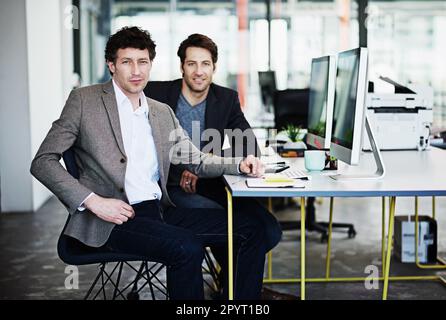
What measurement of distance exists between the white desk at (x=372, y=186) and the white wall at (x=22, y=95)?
10.3 ft

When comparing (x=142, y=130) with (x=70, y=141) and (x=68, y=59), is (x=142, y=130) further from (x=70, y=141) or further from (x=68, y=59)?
(x=68, y=59)

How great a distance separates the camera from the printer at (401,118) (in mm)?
4039

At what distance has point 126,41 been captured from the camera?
9.42 feet

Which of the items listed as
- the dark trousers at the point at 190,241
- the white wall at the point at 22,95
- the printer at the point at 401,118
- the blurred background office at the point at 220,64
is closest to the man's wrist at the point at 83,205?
the dark trousers at the point at 190,241

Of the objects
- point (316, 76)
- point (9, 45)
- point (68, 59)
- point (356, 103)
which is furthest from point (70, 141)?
point (68, 59)

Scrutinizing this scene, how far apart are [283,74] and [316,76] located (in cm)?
627

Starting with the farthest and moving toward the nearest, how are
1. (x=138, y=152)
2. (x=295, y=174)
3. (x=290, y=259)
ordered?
(x=290, y=259) → (x=295, y=174) → (x=138, y=152)

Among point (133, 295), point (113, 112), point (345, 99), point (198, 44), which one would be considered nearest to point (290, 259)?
point (133, 295)

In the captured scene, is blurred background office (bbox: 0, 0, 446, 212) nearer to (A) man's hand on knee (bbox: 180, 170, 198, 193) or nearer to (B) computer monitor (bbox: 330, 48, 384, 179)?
(A) man's hand on knee (bbox: 180, 170, 198, 193)

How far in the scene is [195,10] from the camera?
33.2 ft

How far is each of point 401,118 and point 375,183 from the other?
1323 mm

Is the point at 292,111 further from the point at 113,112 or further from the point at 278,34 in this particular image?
the point at 278,34

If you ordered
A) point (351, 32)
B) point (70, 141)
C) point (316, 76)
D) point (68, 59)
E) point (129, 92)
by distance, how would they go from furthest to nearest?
1. point (351, 32)
2. point (68, 59)
3. point (316, 76)
4. point (129, 92)
5. point (70, 141)

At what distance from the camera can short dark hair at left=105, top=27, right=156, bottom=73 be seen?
2.87 metres
